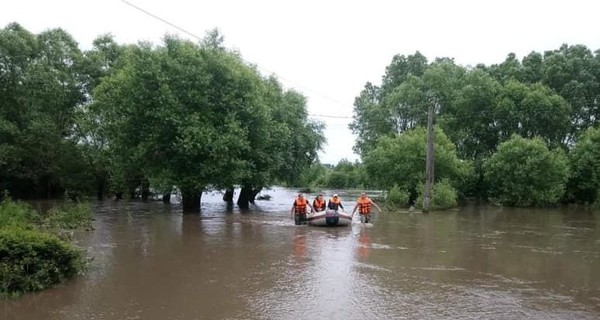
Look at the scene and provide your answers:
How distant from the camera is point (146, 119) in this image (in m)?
26.6

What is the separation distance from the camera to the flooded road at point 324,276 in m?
8.98

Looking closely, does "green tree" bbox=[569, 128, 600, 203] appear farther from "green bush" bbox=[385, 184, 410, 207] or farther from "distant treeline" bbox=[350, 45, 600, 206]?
"green bush" bbox=[385, 184, 410, 207]

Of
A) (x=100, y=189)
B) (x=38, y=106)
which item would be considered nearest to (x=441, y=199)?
(x=100, y=189)

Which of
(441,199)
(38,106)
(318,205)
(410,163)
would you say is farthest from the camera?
(410,163)

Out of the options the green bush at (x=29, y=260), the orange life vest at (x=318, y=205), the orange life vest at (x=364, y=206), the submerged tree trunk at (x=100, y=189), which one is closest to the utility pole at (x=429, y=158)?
the orange life vest at (x=364, y=206)

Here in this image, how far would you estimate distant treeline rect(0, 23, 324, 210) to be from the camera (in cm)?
2612

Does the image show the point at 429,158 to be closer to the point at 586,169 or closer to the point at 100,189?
the point at 586,169

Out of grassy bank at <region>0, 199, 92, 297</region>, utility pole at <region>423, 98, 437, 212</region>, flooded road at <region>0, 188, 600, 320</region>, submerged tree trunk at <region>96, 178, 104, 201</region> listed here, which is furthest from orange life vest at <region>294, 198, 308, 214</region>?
submerged tree trunk at <region>96, 178, 104, 201</region>

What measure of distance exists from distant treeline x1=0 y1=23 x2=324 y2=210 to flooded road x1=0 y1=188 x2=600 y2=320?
624 centimetres

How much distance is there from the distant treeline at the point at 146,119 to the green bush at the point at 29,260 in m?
15.1

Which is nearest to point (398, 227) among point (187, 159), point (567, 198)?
point (187, 159)

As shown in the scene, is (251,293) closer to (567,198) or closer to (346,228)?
(346,228)

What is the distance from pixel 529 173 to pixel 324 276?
31.9m

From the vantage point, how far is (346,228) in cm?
2223
